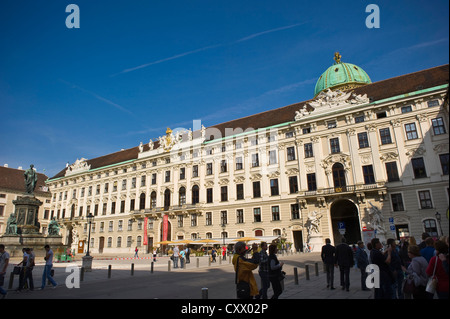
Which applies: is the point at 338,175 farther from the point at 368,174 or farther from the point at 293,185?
the point at 293,185

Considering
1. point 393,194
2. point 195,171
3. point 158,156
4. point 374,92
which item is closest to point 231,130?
point 195,171

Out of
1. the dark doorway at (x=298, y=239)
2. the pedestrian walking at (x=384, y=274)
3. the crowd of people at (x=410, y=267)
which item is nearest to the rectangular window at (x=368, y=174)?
the dark doorway at (x=298, y=239)

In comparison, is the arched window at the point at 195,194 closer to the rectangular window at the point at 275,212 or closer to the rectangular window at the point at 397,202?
the rectangular window at the point at 275,212

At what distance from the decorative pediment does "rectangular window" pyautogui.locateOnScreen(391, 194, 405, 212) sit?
57.7 metres

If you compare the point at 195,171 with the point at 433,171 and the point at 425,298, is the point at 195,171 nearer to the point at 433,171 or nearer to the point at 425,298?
the point at 433,171

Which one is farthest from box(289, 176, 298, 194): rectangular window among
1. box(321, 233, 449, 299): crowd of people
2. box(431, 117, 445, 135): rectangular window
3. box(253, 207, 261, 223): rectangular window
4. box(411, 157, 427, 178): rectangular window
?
box(321, 233, 449, 299): crowd of people

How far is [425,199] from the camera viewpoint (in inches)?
1233

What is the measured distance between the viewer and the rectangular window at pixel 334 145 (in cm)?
3746

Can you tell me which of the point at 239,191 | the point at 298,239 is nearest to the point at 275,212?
the point at 298,239

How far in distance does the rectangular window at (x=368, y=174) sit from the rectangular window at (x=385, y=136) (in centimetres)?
330

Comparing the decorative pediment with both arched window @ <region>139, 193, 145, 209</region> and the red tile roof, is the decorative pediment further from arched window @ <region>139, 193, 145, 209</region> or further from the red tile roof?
arched window @ <region>139, 193, 145, 209</region>

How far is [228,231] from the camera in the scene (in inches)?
1681
